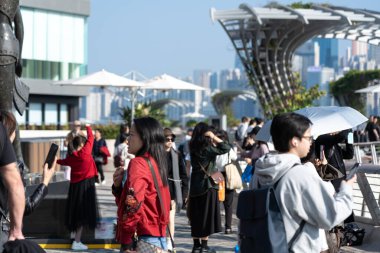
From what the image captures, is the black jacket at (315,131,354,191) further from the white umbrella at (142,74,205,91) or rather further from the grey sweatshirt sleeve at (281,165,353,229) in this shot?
the white umbrella at (142,74,205,91)

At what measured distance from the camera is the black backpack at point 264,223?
544cm

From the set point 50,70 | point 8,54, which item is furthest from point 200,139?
point 50,70

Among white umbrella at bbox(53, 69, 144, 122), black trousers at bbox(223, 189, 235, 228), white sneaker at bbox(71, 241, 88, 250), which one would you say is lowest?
white sneaker at bbox(71, 241, 88, 250)

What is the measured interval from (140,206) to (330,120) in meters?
3.71

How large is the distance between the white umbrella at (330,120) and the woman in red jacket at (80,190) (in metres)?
2.50

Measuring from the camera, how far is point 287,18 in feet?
155

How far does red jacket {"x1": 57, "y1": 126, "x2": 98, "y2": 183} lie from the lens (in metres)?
12.3

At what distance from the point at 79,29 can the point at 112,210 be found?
43181 mm

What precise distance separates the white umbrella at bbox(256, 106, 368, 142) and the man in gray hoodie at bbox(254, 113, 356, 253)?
377 centimetres

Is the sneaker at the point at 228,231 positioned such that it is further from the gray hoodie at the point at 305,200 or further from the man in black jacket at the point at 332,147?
the gray hoodie at the point at 305,200

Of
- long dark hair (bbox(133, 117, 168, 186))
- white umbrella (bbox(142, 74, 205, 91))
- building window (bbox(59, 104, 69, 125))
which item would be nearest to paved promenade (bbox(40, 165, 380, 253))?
long dark hair (bbox(133, 117, 168, 186))

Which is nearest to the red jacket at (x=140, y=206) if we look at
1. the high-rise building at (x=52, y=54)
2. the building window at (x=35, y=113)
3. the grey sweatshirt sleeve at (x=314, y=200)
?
the grey sweatshirt sleeve at (x=314, y=200)

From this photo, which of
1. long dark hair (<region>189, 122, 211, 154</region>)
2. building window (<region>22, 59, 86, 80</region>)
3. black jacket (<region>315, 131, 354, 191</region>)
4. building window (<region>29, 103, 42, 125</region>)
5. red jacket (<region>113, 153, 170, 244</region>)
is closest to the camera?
red jacket (<region>113, 153, 170, 244</region>)

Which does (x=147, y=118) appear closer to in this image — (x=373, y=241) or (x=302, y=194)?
(x=302, y=194)
